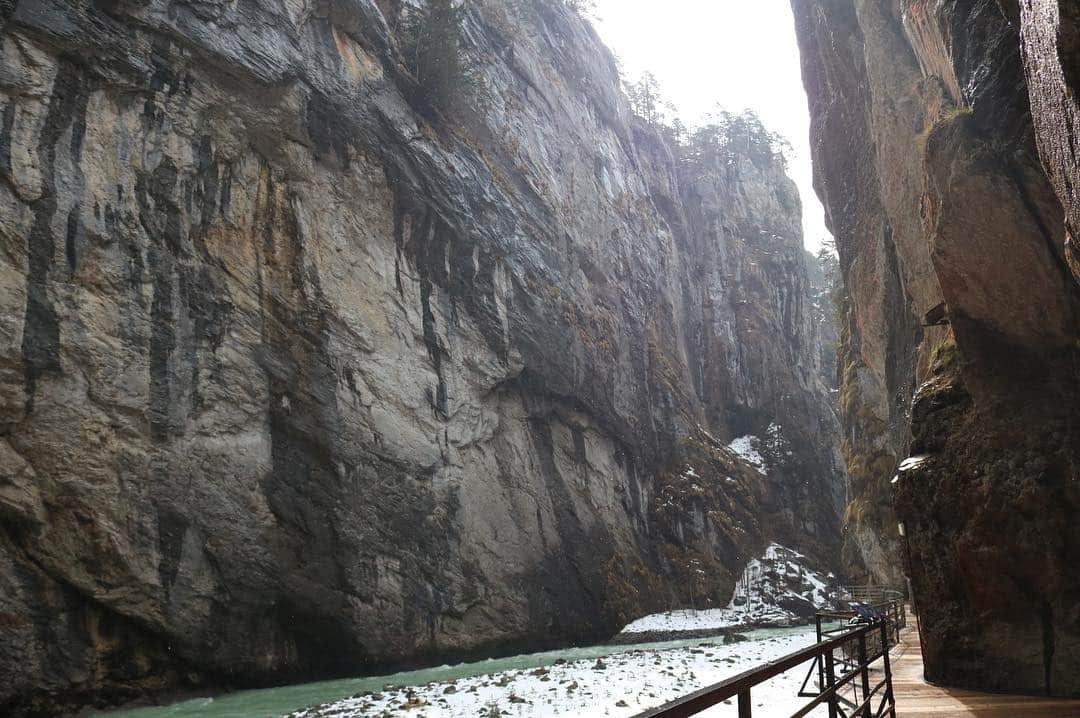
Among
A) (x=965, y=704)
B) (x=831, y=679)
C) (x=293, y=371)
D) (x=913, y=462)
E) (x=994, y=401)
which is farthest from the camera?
(x=293, y=371)

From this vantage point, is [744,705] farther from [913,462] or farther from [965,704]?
[913,462]

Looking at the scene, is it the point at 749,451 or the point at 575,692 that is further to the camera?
the point at 749,451

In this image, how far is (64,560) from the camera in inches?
543

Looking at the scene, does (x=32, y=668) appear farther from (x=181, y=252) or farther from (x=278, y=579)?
(x=181, y=252)

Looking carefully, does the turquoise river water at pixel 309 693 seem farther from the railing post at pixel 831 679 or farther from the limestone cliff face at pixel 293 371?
the railing post at pixel 831 679

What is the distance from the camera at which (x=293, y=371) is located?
18766mm

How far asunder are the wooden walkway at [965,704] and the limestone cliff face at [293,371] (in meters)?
13.4

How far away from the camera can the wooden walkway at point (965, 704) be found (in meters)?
6.83

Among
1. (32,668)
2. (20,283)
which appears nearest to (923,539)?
(32,668)

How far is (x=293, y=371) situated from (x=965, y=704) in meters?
16.1

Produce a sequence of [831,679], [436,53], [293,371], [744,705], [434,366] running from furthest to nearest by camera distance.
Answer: [436,53] → [434,366] → [293,371] → [831,679] → [744,705]

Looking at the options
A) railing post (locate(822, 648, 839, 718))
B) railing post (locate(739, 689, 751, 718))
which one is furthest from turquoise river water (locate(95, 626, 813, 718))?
railing post (locate(739, 689, 751, 718))

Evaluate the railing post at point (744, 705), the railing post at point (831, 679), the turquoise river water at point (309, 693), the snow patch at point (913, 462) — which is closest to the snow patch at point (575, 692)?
the turquoise river water at point (309, 693)

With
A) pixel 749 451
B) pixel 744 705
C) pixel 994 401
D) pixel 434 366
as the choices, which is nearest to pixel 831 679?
pixel 744 705
